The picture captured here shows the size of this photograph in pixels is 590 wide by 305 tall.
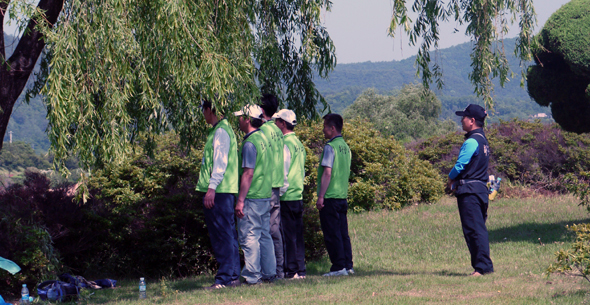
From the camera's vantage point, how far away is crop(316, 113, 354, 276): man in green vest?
7062 millimetres

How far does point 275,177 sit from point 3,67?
3.38m

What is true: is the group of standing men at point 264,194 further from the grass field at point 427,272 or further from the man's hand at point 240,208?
the grass field at point 427,272

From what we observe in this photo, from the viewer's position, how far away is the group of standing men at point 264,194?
6.07 m

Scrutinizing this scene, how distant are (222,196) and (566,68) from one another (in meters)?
8.26

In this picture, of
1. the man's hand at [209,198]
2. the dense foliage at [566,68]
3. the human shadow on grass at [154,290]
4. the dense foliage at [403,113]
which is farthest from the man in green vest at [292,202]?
the dense foliage at [403,113]

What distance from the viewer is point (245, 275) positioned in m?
6.25

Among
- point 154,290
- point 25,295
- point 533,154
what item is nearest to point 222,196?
point 154,290

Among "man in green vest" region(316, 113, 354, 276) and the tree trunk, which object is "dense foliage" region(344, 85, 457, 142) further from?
the tree trunk

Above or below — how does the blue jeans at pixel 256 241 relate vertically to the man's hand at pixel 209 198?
below

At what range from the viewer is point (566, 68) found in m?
11.1

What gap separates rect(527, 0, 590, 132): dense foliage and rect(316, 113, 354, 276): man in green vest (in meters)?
4.94

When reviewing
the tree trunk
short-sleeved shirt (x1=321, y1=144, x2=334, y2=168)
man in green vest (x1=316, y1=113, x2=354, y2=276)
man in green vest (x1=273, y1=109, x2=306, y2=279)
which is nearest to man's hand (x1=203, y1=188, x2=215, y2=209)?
man in green vest (x1=273, y1=109, x2=306, y2=279)

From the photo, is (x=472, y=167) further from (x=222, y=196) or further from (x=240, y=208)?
(x=222, y=196)

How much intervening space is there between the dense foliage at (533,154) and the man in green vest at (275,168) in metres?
13.4
